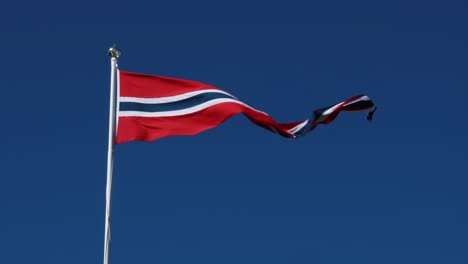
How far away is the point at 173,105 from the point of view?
73.6ft

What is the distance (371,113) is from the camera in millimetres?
25484

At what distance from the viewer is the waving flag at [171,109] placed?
70.6 feet

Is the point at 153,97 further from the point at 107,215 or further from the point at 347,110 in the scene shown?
the point at 347,110

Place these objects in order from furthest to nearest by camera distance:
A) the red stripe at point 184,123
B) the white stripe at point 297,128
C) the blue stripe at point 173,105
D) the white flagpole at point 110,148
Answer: the white stripe at point 297,128
the blue stripe at point 173,105
the red stripe at point 184,123
the white flagpole at point 110,148

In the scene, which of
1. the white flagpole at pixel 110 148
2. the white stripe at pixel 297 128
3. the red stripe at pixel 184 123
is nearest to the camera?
the white flagpole at pixel 110 148

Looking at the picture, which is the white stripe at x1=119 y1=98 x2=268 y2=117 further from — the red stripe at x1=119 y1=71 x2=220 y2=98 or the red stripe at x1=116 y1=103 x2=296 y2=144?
the red stripe at x1=119 y1=71 x2=220 y2=98

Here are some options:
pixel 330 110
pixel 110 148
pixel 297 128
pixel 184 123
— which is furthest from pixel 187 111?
pixel 330 110

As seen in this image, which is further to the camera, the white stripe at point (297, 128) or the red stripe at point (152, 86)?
the white stripe at point (297, 128)

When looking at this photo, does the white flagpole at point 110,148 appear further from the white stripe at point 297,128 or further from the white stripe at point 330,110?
the white stripe at point 330,110

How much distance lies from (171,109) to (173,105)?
0.14 meters

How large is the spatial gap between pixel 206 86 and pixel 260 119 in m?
1.59

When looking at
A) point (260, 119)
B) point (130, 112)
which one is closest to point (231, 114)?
point (260, 119)

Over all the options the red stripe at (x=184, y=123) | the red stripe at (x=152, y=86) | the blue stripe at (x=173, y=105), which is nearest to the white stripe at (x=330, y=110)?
the red stripe at (x=184, y=123)

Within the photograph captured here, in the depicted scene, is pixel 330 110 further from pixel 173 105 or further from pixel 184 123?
pixel 173 105
